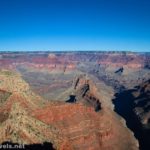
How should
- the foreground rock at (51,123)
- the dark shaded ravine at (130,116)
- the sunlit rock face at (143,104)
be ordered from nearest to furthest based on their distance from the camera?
the foreground rock at (51,123)
the dark shaded ravine at (130,116)
the sunlit rock face at (143,104)

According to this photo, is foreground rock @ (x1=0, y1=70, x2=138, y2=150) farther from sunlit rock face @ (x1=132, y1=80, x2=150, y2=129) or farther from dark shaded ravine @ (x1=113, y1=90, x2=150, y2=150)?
sunlit rock face @ (x1=132, y1=80, x2=150, y2=129)

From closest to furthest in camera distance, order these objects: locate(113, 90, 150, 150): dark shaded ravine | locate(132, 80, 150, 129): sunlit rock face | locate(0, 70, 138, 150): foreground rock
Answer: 1. locate(0, 70, 138, 150): foreground rock
2. locate(113, 90, 150, 150): dark shaded ravine
3. locate(132, 80, 150, 129): sunlit rock face

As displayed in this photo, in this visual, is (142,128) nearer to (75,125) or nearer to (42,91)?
(75,125)

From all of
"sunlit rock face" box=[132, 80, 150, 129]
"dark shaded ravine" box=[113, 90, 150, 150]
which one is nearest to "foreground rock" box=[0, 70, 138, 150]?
"dark shaded ravine" box=[113, 90, 150, 150]

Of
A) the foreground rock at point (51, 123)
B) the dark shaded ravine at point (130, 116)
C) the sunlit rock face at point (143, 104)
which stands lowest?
the dark shaded ravine at point (130, 116)

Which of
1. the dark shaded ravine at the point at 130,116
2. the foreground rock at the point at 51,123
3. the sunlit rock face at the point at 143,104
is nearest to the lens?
the foreground rock at the point at 51,123

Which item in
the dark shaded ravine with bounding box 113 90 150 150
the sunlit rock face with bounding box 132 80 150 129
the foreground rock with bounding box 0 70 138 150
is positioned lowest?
the dark shaded ravine with bounding box 113 90 150 150

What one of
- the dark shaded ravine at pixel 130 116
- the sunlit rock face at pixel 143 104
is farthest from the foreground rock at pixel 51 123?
the sunlit rock face at pixel 143 104

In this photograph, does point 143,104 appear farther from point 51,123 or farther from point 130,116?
point 51,123

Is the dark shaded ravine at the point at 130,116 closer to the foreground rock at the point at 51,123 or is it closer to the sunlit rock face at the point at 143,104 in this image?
the sunlit rock face at the point at 143,104
